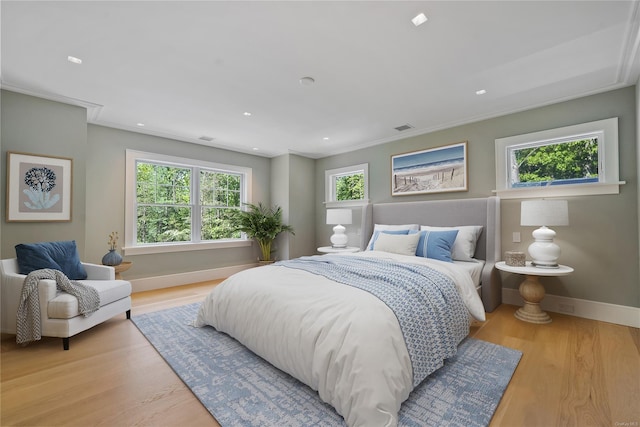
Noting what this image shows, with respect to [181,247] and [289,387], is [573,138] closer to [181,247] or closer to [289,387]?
[289,387]

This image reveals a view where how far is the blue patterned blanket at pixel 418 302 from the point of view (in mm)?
1779

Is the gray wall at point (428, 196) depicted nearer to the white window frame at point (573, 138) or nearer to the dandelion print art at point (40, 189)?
the white window frame at point (573, 138)

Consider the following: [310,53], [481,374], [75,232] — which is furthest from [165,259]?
[481,374]

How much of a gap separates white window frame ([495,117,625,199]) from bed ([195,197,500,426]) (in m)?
1.11

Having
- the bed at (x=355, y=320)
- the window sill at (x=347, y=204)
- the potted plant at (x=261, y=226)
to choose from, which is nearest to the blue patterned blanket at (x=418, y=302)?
the bed at (x=355, y=320)

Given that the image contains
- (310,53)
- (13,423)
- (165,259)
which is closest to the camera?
(13,423)

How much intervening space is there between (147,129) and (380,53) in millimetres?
3674

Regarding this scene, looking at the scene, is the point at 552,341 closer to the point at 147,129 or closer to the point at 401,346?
the point at 401,346

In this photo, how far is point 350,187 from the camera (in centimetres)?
559

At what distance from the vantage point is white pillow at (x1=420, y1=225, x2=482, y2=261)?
355 centimetres

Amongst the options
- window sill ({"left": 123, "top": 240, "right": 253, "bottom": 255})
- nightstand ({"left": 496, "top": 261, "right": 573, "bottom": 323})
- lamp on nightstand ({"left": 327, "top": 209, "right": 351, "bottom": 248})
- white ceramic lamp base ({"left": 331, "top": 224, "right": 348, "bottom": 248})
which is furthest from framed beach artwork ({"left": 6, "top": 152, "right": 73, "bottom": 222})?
nightstand ({"left": 496, "top": 261, "right": 573, "bottom": 323})

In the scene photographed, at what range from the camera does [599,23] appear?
6.65 ft

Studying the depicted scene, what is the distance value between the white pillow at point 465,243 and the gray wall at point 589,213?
1.25ft

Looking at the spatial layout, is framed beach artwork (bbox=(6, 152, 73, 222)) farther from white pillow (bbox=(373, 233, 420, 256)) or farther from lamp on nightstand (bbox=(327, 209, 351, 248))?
white pillow (bbox=(373, 233, 420, 256))
